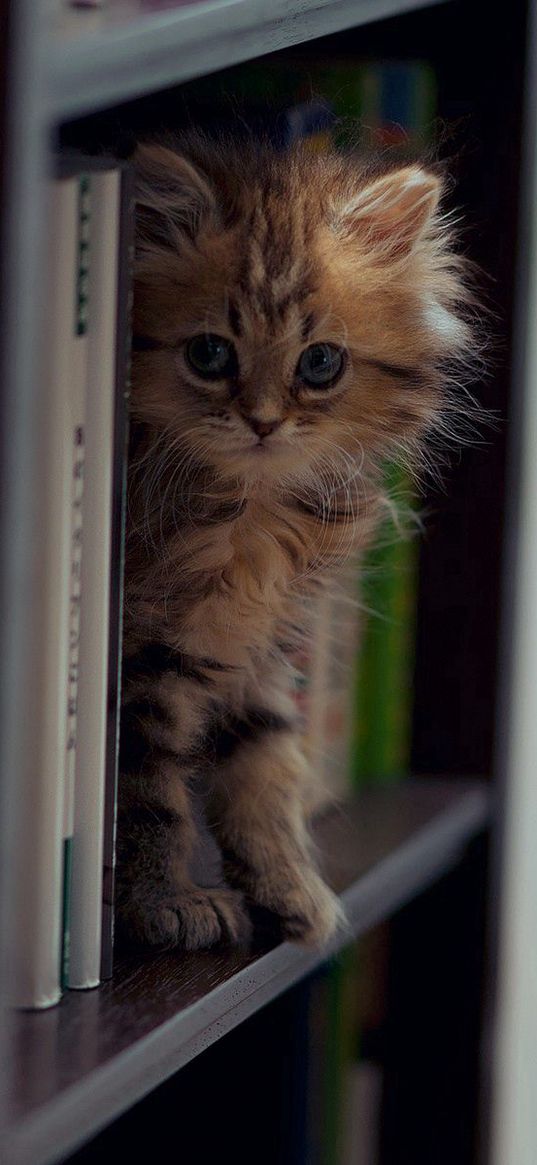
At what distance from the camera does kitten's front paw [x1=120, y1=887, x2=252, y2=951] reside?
0.64m

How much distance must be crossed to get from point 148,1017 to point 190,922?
0.33 ft

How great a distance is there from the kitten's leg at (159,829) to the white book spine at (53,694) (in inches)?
3.6

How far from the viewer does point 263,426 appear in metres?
0.62

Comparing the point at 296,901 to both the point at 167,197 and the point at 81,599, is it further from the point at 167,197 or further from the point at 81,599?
the point at 167,197

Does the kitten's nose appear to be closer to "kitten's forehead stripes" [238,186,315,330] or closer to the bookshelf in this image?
"kitten's forehead stripes" [238,186,315,330]

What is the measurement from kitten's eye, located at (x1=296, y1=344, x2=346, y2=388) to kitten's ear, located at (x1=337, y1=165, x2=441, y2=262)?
64mm

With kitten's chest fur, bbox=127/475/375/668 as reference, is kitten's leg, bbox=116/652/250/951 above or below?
below

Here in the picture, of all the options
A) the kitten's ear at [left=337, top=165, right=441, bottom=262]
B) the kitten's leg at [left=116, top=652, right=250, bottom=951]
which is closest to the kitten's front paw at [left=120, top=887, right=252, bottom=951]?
the kitten's leg at [left=116, top=652, right=250, bottom=951]

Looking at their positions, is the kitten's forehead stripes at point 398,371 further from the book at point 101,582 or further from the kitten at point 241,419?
the book at point 101,582

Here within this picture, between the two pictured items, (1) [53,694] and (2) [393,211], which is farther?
(2) [393,211]

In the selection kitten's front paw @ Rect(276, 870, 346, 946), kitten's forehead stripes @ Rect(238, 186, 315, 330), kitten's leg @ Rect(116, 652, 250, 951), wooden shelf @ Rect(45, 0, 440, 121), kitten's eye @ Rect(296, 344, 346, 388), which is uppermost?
wooden shelf @ Rect(45, 0, 440, 121)

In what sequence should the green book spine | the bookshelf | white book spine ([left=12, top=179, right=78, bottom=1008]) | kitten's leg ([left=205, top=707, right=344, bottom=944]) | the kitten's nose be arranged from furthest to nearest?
the green book spine → kitten's leg ([left=205, top=707, right=344, bottom=944]) → the kitten's nose → white book spine ([left=12, top=179, right=78, bottom=1008]) → the bookshelf

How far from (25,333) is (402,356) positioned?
0.32 m

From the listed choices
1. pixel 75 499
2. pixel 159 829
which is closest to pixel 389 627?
pixel 159 829
